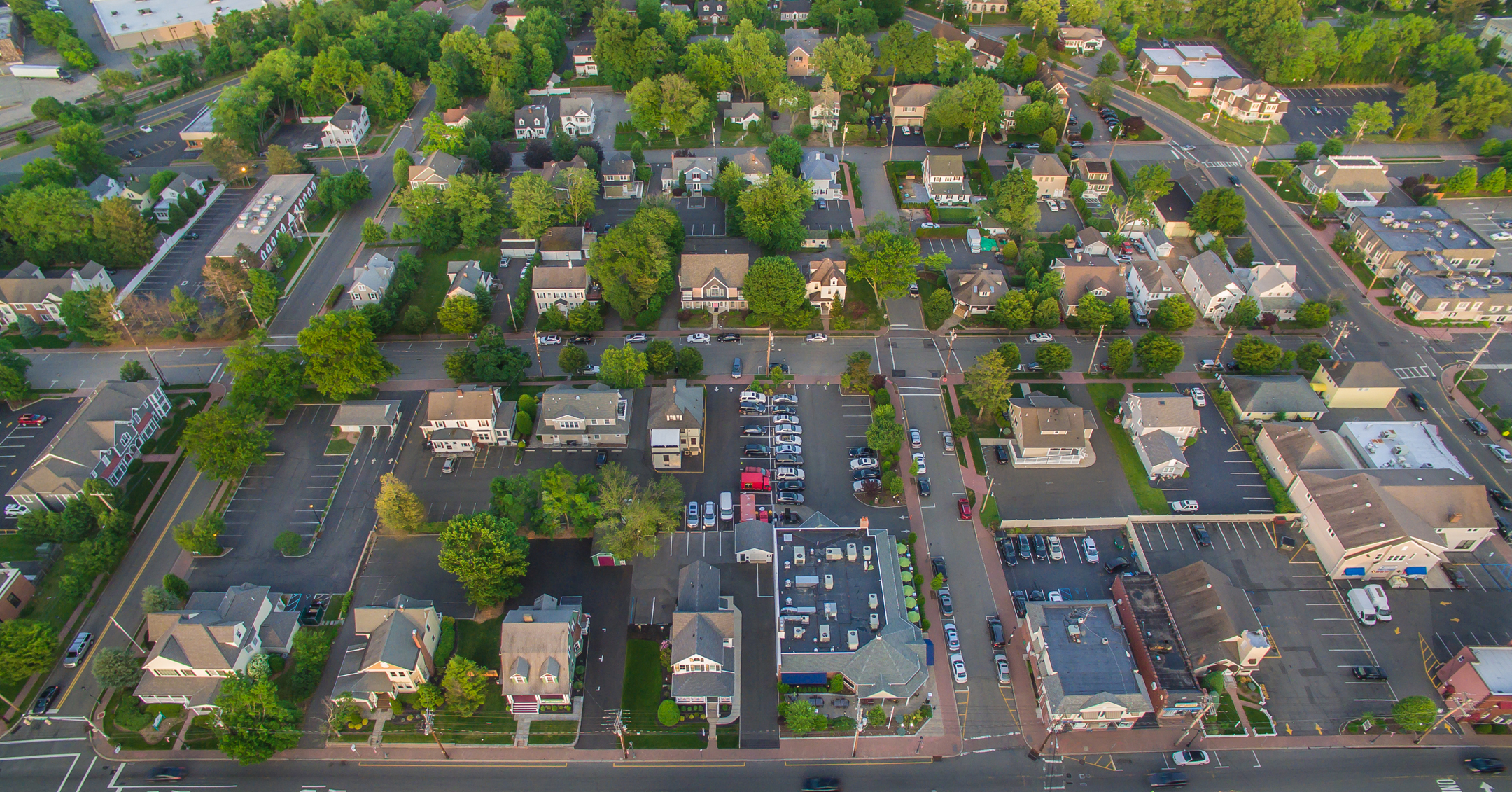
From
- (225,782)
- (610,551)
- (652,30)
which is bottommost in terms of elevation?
(225,782)

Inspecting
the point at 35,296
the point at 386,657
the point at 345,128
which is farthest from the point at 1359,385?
the point at 35,296

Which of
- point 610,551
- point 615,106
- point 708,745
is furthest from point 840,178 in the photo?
point 708,745

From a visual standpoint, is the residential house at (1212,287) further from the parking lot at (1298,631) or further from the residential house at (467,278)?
the residential house at (467,278)

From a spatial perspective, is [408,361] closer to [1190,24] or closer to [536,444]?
[536,444]

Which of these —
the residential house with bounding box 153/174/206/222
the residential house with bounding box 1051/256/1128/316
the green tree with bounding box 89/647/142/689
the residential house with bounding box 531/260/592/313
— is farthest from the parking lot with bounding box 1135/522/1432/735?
the residential house with bounding box 153/174/206/222

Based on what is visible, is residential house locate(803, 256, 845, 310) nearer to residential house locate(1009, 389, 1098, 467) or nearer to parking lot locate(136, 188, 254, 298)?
residential house locate(1009, 389, 1098, 467)

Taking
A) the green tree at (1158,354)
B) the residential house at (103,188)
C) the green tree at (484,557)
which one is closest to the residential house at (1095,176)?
the green tree at (1158,354)

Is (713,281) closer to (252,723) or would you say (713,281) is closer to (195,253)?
(252,723)
